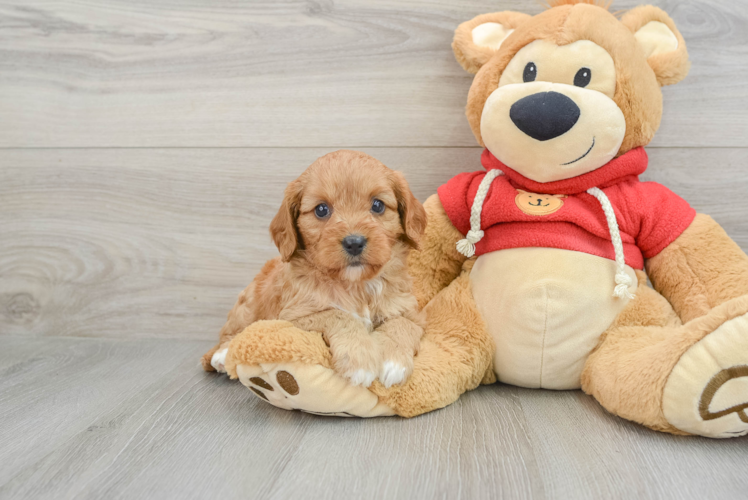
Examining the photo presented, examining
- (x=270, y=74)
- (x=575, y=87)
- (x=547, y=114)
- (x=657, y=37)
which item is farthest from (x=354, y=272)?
(x=657, y=37)

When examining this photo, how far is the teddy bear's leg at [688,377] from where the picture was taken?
1083 mm

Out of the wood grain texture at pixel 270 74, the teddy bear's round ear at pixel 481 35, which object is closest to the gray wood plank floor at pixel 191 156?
the wood grain texture at pixel 270 74

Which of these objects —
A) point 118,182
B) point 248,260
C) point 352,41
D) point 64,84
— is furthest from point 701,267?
point 64,84

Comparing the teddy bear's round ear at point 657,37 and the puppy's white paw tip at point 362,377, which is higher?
the teddy bear's round ear at point 657,37

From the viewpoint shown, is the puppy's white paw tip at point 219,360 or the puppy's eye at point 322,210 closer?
the puppy's eye at point 322,210

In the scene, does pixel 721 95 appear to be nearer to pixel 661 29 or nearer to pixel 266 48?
pixel 661 29

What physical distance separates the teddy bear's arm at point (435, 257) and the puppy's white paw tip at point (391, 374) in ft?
1.27

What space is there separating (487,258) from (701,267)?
560 mm

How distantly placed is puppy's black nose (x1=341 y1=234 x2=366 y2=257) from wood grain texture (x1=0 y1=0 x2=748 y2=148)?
723 millimetres

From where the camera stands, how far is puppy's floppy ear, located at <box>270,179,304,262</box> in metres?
1.40

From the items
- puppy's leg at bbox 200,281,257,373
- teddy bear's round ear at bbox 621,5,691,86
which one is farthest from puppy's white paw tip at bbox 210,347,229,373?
teddy bear's round ear at bbox 621,5,691,86

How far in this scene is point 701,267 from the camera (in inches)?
55.1

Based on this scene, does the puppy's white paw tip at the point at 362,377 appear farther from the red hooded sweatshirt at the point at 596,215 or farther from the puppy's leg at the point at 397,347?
the red hooded sweatshirt at the point at 596,215

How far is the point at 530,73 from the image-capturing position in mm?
1411
